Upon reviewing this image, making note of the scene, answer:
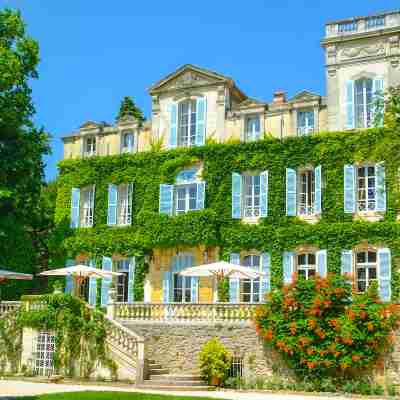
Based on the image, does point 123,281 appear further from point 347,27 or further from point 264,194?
point 347,27

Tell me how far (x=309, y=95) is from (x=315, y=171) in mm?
3100

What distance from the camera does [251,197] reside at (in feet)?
91.0

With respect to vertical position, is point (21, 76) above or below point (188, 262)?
above

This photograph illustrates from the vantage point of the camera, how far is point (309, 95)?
27.4m

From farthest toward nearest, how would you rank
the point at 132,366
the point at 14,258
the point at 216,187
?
the point at 14,258, the point at 216,187, the point at 132,366

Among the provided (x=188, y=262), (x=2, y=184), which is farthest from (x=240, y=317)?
(x=2, y=184)

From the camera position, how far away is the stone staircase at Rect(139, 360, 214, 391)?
64.2 feet

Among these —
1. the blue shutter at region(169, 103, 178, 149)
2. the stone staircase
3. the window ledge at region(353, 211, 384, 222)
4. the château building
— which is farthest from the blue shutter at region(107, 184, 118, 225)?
the window ledge at region(353, 211, 384, 222)

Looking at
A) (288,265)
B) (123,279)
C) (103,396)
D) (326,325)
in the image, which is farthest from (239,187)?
(103,396)

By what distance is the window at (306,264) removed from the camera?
85.8 feet

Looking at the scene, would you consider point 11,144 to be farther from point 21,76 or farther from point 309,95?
point 309,95

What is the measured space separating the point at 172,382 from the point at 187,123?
12.7 m

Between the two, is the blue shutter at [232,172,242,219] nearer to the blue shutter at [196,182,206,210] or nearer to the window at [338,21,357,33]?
the blue shutter at [196,182,206,210]

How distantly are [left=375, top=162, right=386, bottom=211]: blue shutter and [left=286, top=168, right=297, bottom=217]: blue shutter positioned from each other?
3.05m
